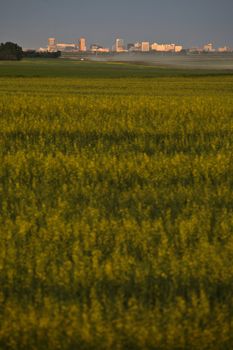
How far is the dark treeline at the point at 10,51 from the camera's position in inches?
3433

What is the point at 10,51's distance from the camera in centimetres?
8788

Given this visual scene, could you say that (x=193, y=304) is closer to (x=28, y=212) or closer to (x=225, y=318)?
(x=225, y=318)

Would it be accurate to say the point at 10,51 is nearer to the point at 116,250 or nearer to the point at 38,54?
the point at 38,54

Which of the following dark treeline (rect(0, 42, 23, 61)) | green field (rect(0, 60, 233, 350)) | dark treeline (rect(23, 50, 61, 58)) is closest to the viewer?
green field (rect(0, 60, 233, 350))

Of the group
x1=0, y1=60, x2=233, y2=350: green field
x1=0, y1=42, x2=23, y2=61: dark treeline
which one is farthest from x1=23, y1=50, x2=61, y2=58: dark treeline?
x1=0, y1=60, x2=233, y2=350: green field

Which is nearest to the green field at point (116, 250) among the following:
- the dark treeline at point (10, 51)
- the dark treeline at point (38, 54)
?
the dark treeline at point (10, 51)

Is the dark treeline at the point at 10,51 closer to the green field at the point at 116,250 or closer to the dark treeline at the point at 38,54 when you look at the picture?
the dark treeline at the point at 38,54

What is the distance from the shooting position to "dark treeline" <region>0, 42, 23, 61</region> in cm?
8719

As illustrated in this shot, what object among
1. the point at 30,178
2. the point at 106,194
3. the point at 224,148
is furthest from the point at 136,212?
the point at 224,148

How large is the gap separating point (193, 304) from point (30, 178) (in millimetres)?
3738

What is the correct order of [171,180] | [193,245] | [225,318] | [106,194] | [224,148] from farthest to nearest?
1. [224,148]
2. [171,180]
3. [106,194]
4. [193,245]
5. [225,318]

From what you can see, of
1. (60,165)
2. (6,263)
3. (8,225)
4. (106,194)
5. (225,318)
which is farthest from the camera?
(60,165)

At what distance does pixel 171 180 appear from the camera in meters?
6.88

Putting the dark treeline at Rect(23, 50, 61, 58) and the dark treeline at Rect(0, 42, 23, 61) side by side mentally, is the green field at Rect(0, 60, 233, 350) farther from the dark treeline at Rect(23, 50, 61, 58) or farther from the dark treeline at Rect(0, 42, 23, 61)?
the dark treeline at Rect(23, 50, 61, 58)
